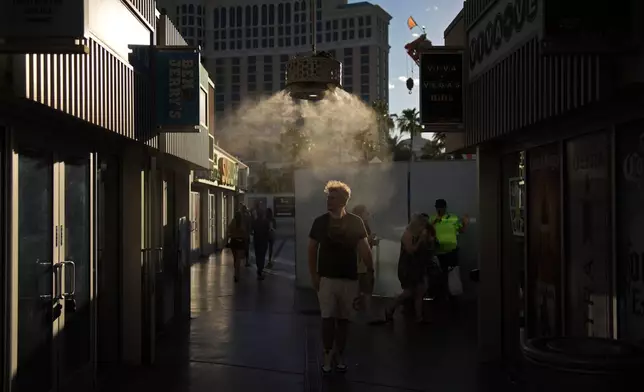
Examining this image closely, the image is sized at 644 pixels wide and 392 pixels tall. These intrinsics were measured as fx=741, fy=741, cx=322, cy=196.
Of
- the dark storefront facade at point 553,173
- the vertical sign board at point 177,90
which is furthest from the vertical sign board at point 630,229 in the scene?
the vertical sign board at point 177,90

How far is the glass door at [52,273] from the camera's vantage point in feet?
16.0

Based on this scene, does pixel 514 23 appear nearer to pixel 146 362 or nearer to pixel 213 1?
pixel 146 362

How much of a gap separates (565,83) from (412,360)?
3849mm

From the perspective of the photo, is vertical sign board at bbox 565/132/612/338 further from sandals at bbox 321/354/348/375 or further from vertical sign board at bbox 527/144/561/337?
sandals at bbox 321/354/348/375

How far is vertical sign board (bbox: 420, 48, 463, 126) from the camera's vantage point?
757 centimetres

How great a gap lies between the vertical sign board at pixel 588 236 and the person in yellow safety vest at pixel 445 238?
5554 mm

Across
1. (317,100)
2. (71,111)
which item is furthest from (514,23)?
(71,111)

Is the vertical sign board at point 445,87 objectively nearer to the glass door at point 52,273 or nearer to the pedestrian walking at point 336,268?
the pedestrian walking at point 336,268

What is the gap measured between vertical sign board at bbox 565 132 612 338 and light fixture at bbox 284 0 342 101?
2583mm

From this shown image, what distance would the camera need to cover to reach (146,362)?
7441mm

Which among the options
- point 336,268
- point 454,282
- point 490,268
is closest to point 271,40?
point 454,282

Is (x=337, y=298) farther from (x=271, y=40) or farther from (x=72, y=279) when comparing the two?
(x=271, y=40)

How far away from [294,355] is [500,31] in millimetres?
3938

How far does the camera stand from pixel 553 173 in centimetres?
613
